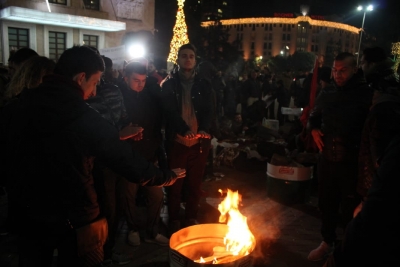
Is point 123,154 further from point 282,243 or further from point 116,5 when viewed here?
point 116,5

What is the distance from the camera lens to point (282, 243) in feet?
15.1

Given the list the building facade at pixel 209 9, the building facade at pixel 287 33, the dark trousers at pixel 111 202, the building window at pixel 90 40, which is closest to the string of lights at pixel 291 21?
the building facade at pixel 287 33

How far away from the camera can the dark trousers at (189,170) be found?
15.5ft

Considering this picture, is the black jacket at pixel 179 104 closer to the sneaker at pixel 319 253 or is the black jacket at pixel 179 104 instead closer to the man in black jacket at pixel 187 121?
the man in black jacket at pixel 187 121

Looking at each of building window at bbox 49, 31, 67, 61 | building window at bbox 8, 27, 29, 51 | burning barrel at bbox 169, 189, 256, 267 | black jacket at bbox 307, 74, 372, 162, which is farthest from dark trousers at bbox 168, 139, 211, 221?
building window at bbox 49, 31, 67, 61

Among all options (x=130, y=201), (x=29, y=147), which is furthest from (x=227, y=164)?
(x=29, y=147)

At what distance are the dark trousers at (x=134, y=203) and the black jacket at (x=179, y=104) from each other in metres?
0.79

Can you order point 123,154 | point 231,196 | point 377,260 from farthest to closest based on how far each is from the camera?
point 231,196
point 123,154
point 377,260

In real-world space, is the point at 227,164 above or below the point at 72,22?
below

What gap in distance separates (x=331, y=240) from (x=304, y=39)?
118624 mm

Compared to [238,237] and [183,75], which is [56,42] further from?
[238,237]

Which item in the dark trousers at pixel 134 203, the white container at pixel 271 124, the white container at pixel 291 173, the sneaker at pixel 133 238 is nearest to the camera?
the dark trousers at pixel 134 203

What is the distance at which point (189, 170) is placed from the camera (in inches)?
190

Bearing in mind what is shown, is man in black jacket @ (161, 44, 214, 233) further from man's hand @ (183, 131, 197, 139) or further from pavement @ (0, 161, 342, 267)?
pavement @ (0, 161, 342, 267)
